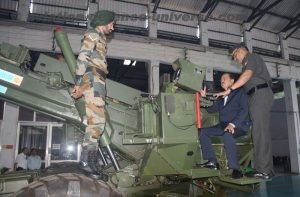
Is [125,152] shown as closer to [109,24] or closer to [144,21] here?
[109,24]

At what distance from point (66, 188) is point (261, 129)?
2.41 metres

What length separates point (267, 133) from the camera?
341 cm

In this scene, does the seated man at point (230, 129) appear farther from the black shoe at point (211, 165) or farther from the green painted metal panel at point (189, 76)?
the green painted metal panel at point (189, 76)

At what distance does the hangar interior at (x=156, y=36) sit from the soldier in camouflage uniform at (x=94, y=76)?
672 cm

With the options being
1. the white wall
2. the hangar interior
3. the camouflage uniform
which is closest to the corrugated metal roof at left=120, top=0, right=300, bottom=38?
the hangar interior

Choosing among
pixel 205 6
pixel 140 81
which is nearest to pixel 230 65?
pixel 205 6

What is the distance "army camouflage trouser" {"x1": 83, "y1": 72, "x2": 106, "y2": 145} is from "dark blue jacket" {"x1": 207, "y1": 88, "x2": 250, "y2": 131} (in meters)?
1.75

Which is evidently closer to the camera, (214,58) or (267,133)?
(267,133)

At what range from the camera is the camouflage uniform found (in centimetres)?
295

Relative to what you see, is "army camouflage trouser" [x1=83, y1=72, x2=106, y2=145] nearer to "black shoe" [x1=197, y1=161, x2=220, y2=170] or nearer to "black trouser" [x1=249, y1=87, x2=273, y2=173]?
"black shoe" [x1=197, y1=161, x2=220, y2=170]

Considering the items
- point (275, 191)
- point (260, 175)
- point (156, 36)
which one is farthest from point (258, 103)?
point (156, 36)

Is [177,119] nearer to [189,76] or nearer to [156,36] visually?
[189,76]

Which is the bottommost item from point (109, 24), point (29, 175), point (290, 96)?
point (29, 175)

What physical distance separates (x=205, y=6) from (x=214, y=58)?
7.65 ft
